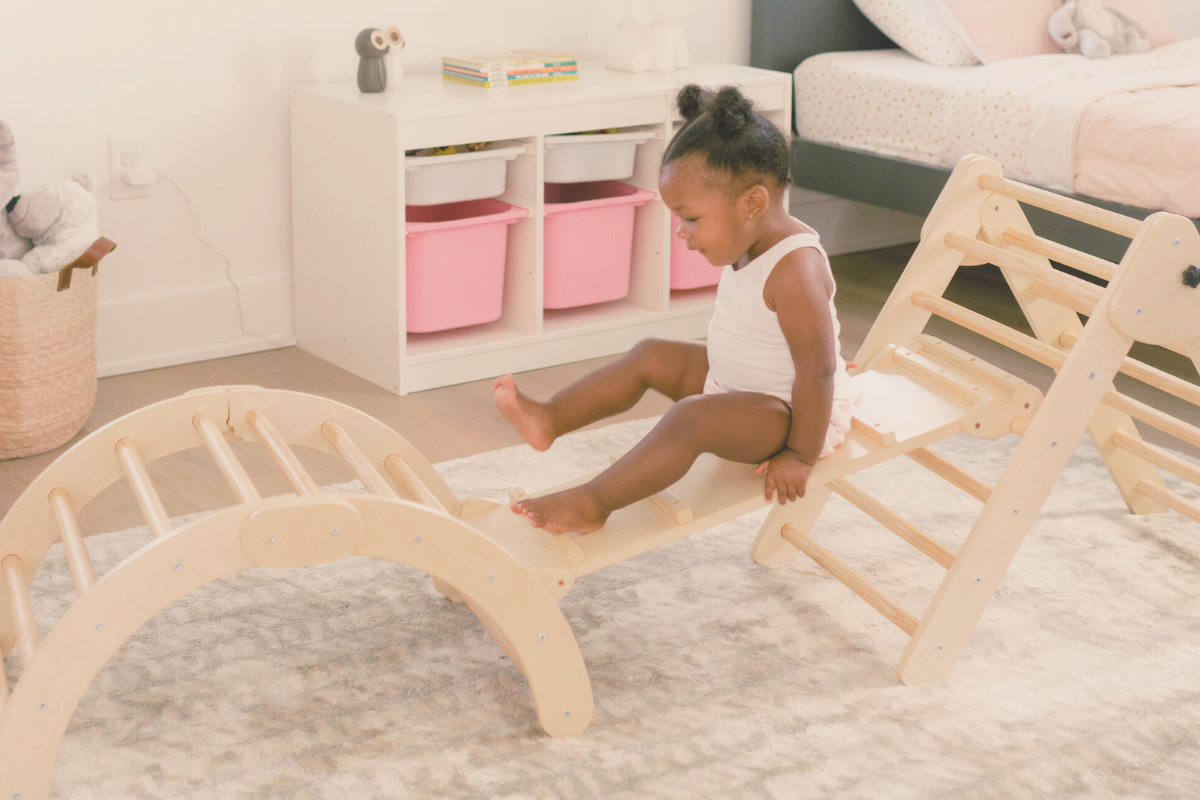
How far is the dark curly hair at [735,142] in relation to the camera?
142cm

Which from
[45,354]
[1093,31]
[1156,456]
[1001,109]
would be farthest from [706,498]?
[1093,31]

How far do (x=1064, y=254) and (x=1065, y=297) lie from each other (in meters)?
0.06

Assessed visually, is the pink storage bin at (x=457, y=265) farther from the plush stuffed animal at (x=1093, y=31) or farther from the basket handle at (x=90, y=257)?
the plush stuffed animal at (x=1093, y=31)

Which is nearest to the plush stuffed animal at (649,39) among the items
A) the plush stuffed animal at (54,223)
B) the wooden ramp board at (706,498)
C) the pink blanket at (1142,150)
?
the pink blanket at (1142,150)

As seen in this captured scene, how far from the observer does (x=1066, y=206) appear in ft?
5.19

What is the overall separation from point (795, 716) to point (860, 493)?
39 centimetres

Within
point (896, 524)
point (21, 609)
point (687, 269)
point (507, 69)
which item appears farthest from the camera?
point (687, 269)

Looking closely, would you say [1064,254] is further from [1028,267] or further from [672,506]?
[672,506]

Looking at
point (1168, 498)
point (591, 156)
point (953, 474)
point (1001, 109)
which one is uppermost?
point (1001, 109)

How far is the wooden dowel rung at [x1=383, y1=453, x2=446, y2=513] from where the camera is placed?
1.42 meters

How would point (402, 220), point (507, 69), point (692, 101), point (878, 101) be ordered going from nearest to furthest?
1. point (692, 101)
2. point (402, 220)
3. point (507, 69)
4. point (878, 101)

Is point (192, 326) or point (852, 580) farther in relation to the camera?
point (192, 326)

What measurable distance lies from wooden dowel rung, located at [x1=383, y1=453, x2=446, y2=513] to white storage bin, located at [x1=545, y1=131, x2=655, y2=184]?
1.21 meters

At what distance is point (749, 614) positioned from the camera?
168 cm
